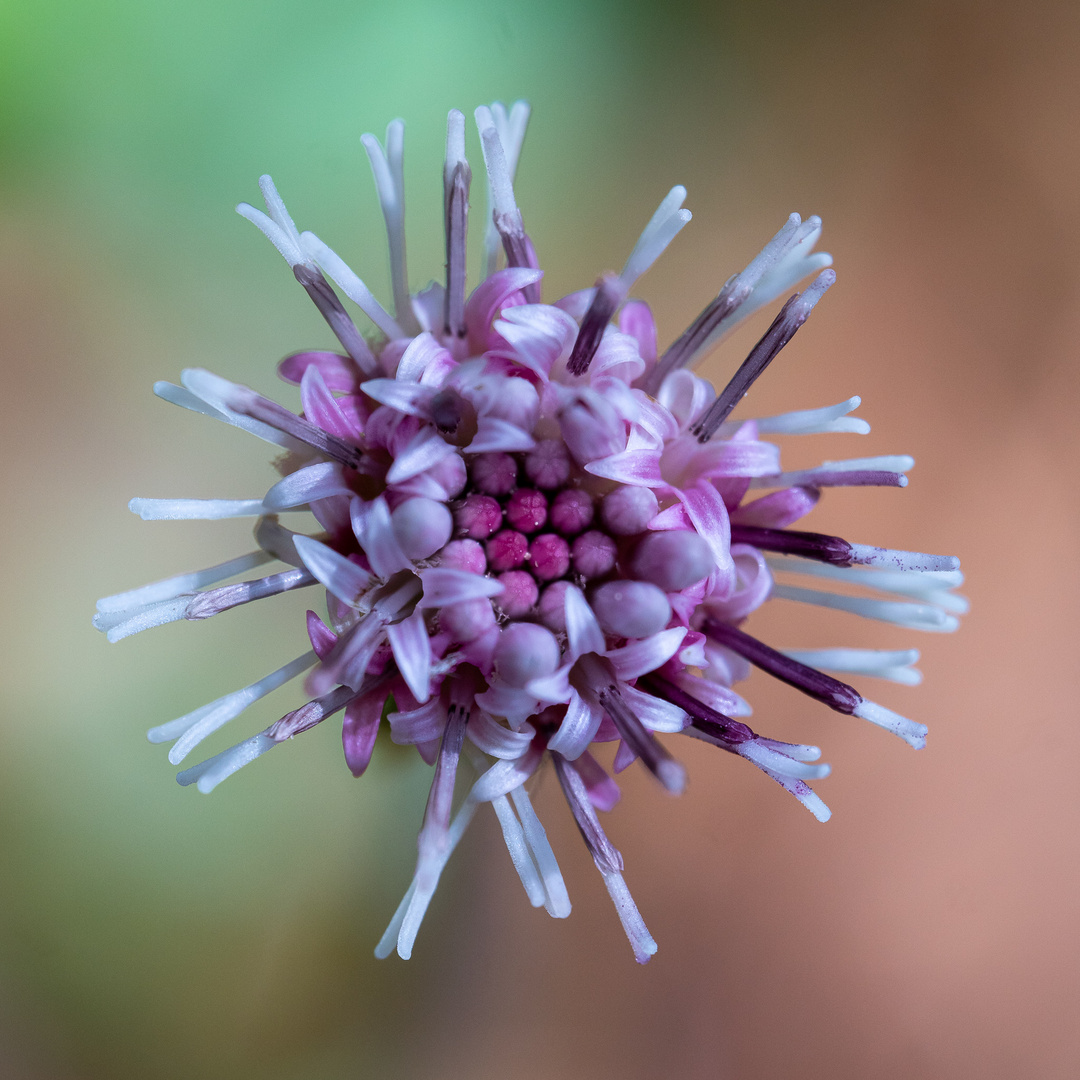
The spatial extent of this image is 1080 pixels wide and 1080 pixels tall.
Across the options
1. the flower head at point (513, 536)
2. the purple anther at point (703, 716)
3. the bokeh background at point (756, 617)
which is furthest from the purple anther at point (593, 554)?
the bokeh background at point (756, 617)

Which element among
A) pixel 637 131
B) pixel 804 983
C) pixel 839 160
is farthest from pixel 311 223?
pixel 804 983

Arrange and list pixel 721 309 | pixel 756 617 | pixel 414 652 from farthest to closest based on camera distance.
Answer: pixel 756 617
pixel 721 309
pixel 414 652

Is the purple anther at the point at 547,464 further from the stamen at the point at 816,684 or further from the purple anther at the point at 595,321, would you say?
the stamen at the point at 816,684

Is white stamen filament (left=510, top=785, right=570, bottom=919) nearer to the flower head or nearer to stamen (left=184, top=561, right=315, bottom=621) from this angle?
the flower head

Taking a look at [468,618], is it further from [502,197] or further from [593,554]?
[502,197]

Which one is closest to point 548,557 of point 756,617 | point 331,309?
point 331,309

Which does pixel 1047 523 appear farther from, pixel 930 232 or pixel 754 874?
pixel 754 874
